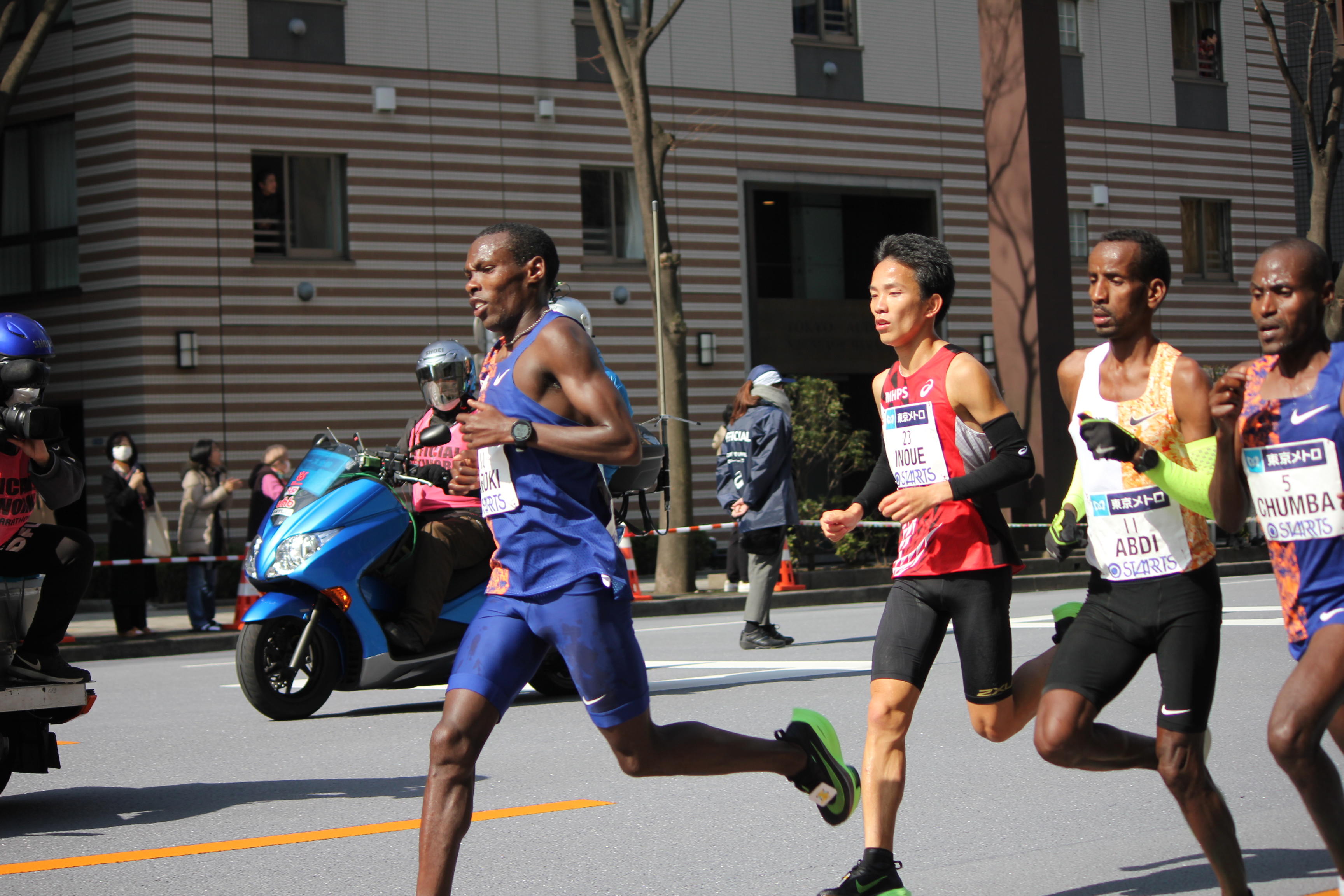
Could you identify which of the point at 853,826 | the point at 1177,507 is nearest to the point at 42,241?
the point at 853,826

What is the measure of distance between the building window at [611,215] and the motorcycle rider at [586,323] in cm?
1432

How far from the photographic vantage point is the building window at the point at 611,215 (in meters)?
25.0

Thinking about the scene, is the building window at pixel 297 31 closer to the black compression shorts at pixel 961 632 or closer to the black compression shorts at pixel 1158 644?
the black compression shorts at pixel 961 632

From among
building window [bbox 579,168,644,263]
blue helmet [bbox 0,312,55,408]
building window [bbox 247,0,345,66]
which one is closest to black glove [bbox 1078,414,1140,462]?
blue helmet [bbox 0,312,55,408]

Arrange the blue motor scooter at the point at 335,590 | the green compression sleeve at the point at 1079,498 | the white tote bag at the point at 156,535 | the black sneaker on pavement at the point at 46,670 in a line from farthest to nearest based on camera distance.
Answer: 1. the white tote bag at the point at 156,535
2. the blue motor scooter at the point at 335,590
3. the black sneaker on pavement at the point at 46,670
4. the green compression sleeve at the point at 1079,498

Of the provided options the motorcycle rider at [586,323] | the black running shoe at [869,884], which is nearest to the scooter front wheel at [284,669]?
the motorcycle rider at [586,323]

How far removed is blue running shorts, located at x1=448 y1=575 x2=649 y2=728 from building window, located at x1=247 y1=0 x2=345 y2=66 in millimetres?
19207

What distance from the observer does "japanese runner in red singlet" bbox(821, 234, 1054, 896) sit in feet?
16.0

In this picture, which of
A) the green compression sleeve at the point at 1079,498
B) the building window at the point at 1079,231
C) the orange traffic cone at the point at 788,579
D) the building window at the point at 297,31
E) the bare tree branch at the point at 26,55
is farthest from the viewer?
the building window at the point at 1079,231

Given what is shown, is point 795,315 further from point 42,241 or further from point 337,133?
point 42,241

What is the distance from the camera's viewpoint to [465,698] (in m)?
Answer: 4.43

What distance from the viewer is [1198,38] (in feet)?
104

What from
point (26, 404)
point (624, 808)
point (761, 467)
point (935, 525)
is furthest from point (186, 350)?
point (935, 525)

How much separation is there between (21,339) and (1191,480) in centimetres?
446
